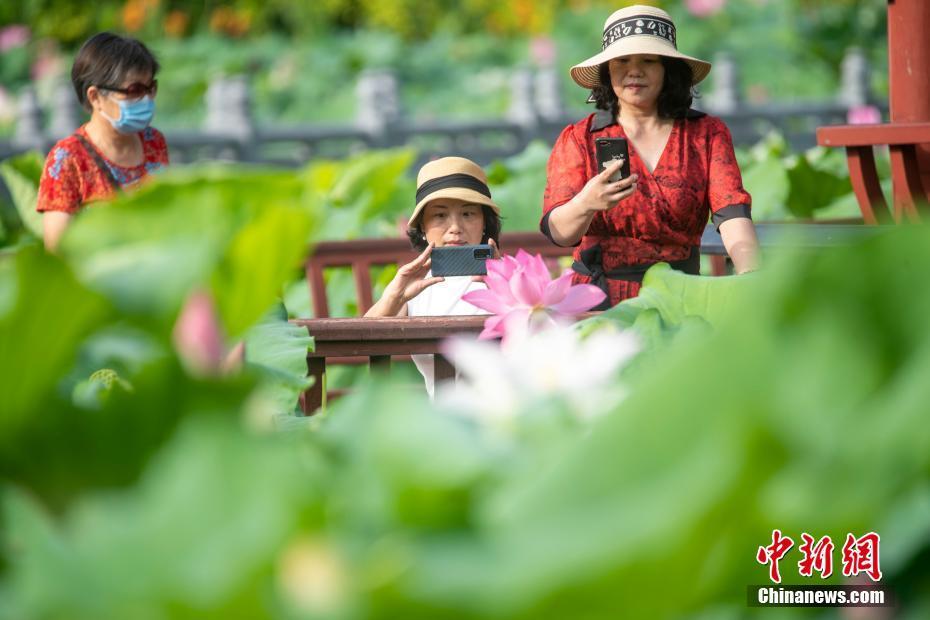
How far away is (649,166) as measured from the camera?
114 inches

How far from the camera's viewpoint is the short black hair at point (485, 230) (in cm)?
301

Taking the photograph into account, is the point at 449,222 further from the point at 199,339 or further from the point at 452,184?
the point at 199,339

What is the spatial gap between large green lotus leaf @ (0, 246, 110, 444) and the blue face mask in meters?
2.88

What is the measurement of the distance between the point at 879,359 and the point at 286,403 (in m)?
1.48

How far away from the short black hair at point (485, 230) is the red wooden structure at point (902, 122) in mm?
958

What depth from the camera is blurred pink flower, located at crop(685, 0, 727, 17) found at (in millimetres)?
19875

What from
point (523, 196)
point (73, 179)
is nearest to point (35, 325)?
point (73, 179)

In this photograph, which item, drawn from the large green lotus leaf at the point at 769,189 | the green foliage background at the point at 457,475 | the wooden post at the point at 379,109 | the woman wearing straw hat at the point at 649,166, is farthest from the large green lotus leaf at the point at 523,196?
the wooden post at the point at 379,109

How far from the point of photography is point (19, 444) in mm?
749

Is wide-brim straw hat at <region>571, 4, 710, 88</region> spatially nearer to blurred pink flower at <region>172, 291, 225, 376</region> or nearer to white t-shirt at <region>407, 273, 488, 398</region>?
white t-shirt at <region>407, 273, 488, 398</region>

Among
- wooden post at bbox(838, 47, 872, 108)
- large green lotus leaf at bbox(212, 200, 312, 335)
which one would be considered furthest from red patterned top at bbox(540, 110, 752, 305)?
wooden post at bbox(838, 47, 872, 108)

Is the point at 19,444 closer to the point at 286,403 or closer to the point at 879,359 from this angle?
the point at 879,359

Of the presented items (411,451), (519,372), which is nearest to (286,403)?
(519,372)

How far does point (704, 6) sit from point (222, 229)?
19943mm
